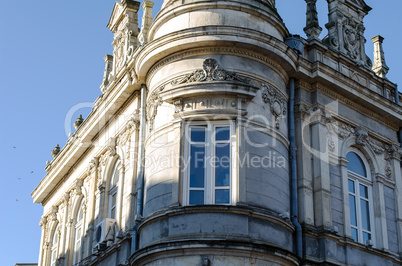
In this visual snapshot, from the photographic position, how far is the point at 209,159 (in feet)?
Answer: 57.9

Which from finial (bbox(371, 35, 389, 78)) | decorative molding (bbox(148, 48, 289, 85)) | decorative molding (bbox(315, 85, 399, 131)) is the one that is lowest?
decorative molding (bbox(315, 85, 399, 131))

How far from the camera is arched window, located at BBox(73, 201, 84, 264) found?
80.6 feet

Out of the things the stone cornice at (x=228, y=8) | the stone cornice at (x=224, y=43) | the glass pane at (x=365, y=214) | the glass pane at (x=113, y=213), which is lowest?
the glass pane at (x=365, y=214)

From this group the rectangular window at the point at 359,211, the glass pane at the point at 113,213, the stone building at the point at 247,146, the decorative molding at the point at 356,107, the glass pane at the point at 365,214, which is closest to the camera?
the stone building at the point at 247,146

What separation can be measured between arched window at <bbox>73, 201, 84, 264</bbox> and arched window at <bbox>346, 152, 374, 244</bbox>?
9717 millimetres

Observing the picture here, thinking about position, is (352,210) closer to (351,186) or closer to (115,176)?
(351,186)

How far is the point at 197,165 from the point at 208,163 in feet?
1.00

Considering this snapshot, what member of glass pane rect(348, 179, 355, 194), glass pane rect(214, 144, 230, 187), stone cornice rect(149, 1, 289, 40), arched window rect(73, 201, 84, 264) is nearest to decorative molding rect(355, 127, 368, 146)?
glass pane rect(348, 179, 355, 194)

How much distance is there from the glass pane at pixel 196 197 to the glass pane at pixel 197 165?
171 millimetres

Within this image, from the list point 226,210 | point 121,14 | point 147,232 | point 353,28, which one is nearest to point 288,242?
point 226,210

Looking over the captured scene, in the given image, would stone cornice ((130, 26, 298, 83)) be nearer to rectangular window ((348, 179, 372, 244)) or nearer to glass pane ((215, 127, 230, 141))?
glass pane ((215, 127, 230, 141))

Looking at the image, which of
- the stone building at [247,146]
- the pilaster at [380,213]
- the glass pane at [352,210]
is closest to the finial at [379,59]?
the stone building at [247,146]

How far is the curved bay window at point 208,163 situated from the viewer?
1730 cm

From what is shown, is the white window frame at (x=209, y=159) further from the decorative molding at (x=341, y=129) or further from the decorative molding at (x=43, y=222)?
the decorative molding at (x=43, y=222)
